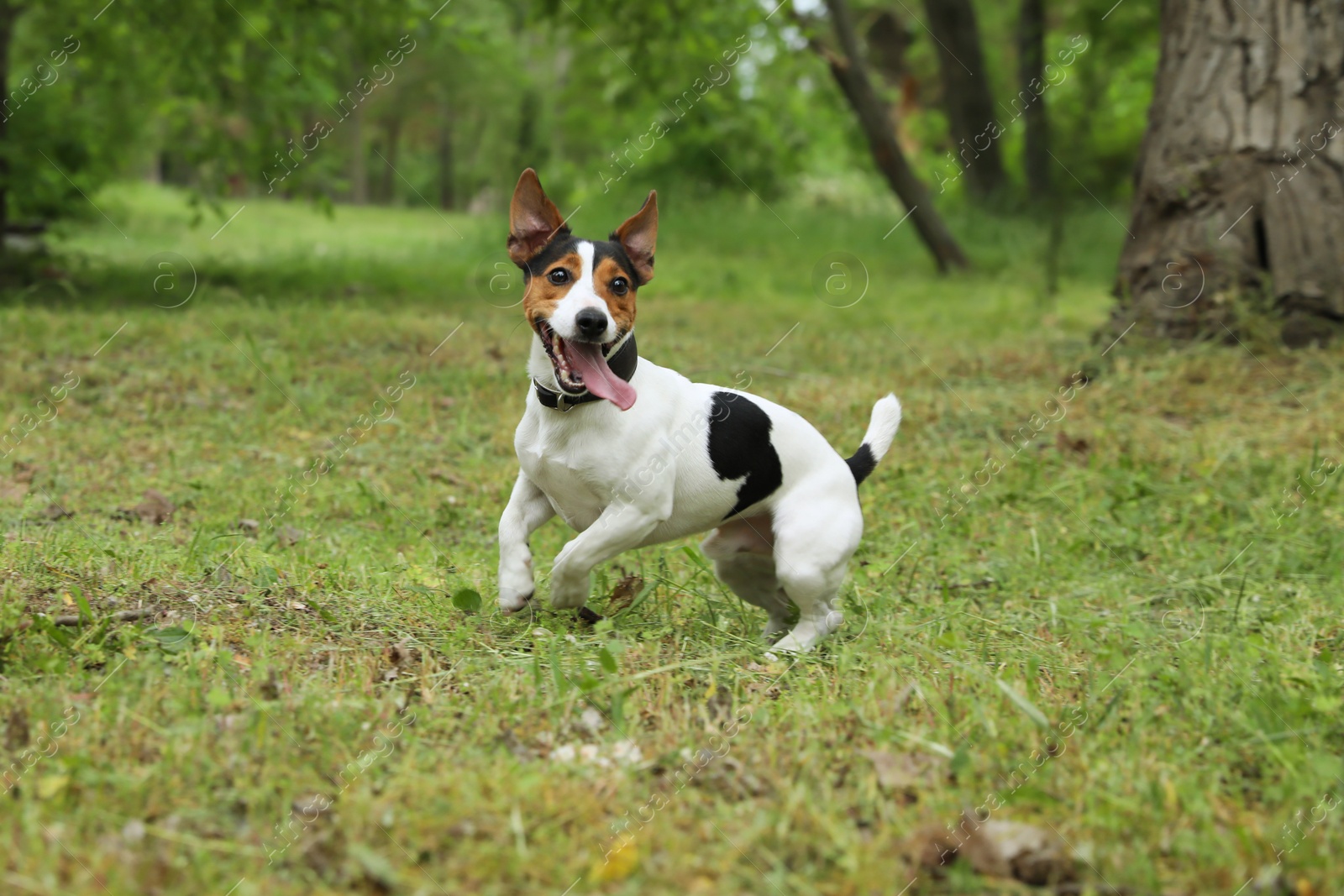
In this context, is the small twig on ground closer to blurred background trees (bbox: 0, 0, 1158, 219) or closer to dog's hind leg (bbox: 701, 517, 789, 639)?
dog's hind leg (bbox: 701, 517, 789, 639)

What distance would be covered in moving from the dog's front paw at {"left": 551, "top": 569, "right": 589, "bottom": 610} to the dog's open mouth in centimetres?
56

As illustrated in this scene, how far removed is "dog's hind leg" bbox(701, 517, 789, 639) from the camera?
402 cm

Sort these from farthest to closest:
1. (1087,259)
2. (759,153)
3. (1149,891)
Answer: (759,153) < (1087,259) < (1149,891)

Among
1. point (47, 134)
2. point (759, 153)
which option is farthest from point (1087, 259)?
point (47, 134)

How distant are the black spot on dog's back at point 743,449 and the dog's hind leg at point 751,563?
Result: 0.77 ft

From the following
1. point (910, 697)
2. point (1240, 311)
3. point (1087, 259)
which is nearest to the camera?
point (910, 697)

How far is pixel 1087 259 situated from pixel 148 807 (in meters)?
13.1

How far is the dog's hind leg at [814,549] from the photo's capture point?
3682mm

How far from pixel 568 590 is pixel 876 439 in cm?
128

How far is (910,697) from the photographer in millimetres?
3066

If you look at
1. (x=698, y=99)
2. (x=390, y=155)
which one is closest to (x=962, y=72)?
(x=698, y=99)

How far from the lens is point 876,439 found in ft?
13.6

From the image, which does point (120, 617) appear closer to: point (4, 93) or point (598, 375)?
point (598, 375)

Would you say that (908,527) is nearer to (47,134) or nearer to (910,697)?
(910,697)
